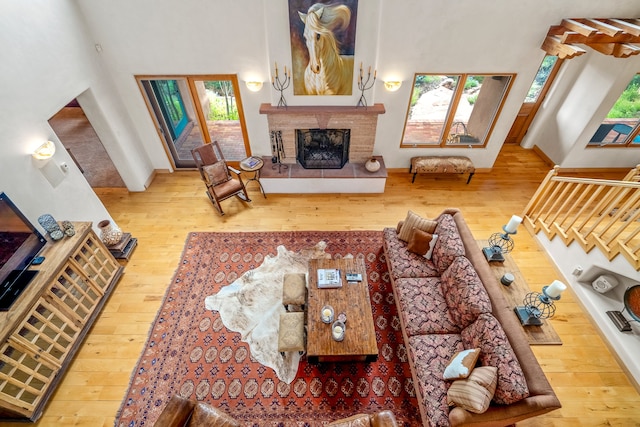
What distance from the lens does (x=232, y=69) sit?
5.02m

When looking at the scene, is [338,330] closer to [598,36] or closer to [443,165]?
[443,165]

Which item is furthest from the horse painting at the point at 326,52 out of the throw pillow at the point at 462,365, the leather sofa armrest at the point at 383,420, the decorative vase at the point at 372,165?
the leather sofa armrest at the point at 383,420

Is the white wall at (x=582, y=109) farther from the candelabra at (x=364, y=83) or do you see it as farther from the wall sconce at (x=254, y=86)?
the wall sconce at (x=254, y=86)

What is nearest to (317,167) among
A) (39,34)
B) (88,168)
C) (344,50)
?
(344,50)

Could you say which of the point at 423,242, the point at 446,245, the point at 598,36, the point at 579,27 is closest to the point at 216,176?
the point at 423,242

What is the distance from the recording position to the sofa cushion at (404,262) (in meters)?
3.94

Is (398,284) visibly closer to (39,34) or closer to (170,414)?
(170,414)

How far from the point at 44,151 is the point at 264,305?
3.30 metres

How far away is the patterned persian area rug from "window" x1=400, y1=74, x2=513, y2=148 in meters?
3.19

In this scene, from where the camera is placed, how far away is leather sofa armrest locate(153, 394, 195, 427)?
8.36 ft

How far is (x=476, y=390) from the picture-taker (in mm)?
2607

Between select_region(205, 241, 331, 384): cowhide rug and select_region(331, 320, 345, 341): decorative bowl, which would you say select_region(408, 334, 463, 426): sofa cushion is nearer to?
select_region(331, 320, 345, 341): decorative bowl

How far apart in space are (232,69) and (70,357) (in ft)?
15.0

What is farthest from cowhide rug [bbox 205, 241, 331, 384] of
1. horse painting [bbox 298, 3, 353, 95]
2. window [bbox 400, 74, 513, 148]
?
window [bbox 400, 74, 513, 148]
